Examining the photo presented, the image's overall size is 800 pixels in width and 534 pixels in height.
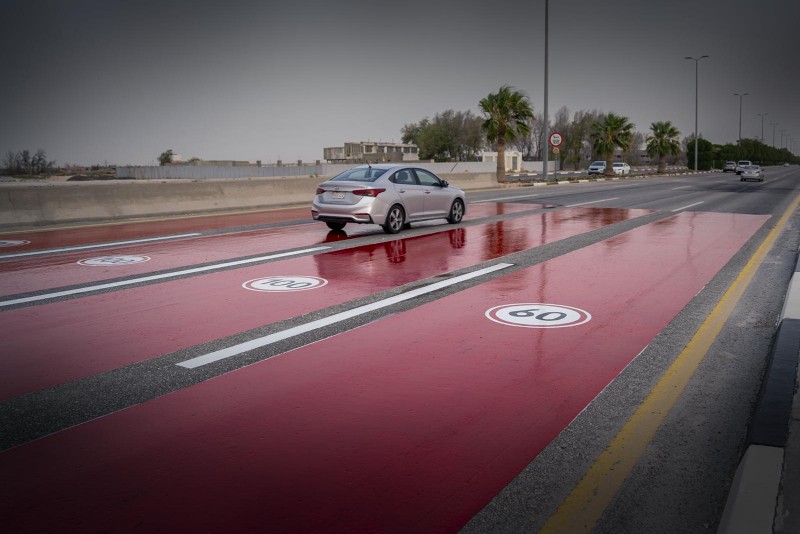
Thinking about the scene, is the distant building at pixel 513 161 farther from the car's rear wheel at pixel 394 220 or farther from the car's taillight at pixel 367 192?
the car's taillight at pixel 367 192

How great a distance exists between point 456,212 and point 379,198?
3.10 metres

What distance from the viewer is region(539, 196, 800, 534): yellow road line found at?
3.53m

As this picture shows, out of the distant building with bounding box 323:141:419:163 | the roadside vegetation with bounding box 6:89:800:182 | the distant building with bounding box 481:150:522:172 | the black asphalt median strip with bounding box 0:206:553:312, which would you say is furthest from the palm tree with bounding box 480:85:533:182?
the distant building with bounding box 323:141:419:163

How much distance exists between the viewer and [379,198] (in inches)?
594

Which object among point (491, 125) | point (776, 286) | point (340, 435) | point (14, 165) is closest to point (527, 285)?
point (776, 286)

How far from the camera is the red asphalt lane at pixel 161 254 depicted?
10172mm

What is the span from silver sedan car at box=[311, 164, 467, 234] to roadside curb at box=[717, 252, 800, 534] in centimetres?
1005

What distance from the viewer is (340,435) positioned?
448 cm

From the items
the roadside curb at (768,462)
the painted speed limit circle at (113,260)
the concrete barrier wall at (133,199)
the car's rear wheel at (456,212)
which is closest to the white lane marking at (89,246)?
the painted speed limit circle at (113,260)

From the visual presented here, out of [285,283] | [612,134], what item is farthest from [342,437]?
[612,134]

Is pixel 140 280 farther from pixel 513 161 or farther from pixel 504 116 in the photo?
pixel 513 161

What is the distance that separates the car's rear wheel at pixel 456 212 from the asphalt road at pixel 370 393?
20.0 ft

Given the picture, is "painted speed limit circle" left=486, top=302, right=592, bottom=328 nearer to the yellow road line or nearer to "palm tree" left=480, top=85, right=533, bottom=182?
the yellow road line

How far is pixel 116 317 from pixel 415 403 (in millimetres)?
4223
